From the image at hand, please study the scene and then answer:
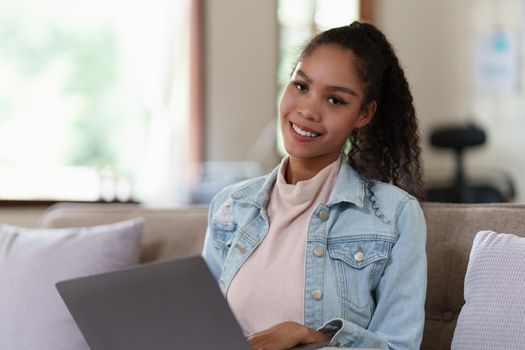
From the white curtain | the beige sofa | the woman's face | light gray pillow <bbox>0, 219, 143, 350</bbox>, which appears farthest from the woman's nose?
the white curtain

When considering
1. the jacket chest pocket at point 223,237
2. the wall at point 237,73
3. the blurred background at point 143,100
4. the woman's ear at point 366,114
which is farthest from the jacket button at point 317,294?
the wall at point 237,73

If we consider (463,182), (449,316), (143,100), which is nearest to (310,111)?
(449,316)

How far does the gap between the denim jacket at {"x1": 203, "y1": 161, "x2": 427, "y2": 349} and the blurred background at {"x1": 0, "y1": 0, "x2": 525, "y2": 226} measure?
3.33 metres

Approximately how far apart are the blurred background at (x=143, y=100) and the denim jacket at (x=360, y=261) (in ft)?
10.9

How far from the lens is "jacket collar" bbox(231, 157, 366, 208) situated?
1.85 metres

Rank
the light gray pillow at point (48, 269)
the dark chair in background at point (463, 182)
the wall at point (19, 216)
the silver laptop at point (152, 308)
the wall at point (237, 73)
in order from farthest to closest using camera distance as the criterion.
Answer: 1. the dark chair in background at point (463, 182)
2. the wall at point (237, 73)
3. the wall at point (19, 216)
4. the light gray pillow at point (48, 269)
5. the silver laptop at point (152, 308)

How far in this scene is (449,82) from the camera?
23.2 ft

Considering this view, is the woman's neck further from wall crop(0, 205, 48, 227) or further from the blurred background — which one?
wall crop(0, 205, 48, 227)

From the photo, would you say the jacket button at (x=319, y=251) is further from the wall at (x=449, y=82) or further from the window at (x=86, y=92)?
the wall at (x=449, y=82)

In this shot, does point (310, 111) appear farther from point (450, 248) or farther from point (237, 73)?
point (237, 73)

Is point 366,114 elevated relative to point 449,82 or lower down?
elevated

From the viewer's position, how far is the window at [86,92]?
5.33 metres

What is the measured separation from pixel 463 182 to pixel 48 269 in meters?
4.43

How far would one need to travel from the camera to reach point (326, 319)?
5.82ft
